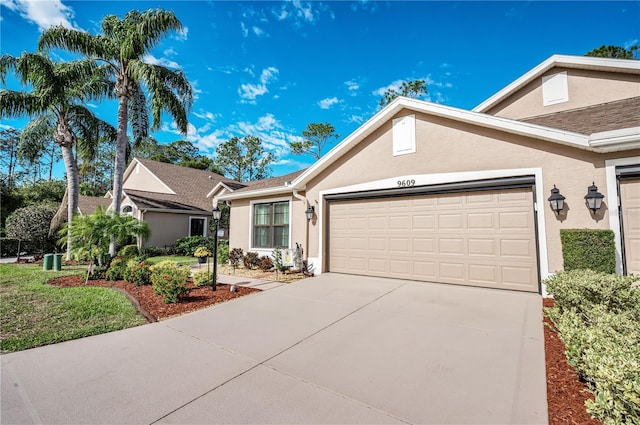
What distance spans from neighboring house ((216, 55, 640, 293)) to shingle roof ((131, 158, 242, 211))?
8567mm

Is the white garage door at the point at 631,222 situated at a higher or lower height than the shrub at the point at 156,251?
higher

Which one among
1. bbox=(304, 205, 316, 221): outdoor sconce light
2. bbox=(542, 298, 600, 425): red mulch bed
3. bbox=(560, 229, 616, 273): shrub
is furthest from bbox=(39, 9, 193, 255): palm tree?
bbox=(560, 229, 616, 273): shrub

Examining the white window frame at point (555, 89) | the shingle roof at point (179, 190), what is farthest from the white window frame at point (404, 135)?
the shingle roof at point (179, 190)

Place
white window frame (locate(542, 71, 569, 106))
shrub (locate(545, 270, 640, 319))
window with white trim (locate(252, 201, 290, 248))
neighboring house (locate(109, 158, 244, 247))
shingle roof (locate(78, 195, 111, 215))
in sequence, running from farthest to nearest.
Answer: shingle roof (locate(78, 195, 111, 215)), neighboring house (locate(109, 158, 244, 247)), window with white trim (locate(252, 201, 290, 248)), white window frame (locate(542, 71, 569, 106)), shrub (locate(545, 270, 640, 319))

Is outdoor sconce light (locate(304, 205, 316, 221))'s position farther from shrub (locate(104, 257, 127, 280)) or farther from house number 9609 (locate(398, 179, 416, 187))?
shrub (locate(104, 257, 127, 280))

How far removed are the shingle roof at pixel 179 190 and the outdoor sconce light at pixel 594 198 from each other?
1406 centimetres

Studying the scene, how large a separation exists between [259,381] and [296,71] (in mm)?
15479

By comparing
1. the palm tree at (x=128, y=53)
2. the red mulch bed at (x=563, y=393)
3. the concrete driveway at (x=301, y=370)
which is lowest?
the concrete driveway at (x=301, y=370)

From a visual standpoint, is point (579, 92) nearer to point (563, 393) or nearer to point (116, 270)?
point (563, 393)

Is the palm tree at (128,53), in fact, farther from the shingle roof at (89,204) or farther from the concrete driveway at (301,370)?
the shingle roof at (89,204)

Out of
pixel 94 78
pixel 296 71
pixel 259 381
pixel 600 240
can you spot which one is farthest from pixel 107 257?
pixel 600 240

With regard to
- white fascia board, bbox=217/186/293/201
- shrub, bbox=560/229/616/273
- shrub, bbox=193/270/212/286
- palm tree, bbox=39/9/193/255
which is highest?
palm tree, bbox=39/9/193/255

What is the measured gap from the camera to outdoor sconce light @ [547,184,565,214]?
5.46m

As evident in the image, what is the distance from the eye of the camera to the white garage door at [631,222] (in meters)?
5.06
